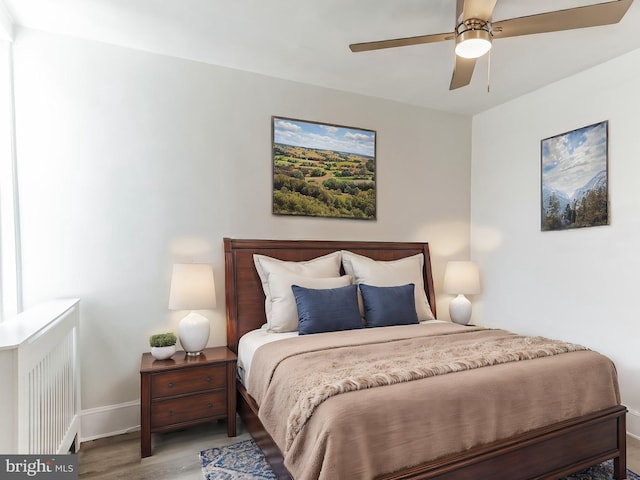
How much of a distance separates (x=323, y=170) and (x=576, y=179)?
2125mm

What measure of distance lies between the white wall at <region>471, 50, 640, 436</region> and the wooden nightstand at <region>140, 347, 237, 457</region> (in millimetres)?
2737

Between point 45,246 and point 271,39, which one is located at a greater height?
point 271,39

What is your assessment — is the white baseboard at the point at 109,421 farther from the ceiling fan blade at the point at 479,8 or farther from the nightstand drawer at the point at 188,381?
the ceiling fan blade at the point at 479,8

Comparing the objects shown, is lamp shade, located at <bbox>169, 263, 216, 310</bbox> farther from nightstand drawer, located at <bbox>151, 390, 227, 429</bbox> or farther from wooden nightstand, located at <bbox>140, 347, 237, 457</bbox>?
nightstand drawer, located at <bbox>151, 390, 227, 429</bbox>

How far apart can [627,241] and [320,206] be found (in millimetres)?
2383

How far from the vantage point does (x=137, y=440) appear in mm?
2607

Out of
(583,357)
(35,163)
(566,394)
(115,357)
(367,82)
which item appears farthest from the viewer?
(367,82)

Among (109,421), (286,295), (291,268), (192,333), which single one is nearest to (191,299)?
(192,333)

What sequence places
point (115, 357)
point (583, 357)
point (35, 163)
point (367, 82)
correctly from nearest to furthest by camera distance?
point (583, 357) < point (35, 163) < point (115, 357) < point (367, 82)

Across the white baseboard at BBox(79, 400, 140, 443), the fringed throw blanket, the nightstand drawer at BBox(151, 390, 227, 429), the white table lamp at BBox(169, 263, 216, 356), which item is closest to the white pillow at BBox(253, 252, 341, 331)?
the white table lamp at BBox(169, 263, 216, 356)

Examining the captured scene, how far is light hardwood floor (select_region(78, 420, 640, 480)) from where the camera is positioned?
221 centimetres

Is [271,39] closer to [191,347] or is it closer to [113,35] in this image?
→ [113,35]

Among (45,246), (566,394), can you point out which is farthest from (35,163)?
(566,394)

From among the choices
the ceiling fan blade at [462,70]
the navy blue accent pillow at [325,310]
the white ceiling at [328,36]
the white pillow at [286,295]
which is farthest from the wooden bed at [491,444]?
the ceiling fan blade at [462,70]
